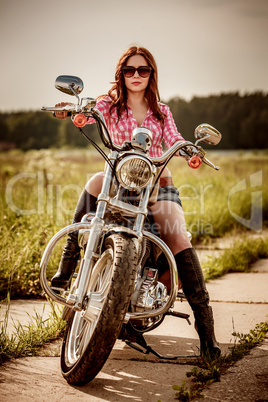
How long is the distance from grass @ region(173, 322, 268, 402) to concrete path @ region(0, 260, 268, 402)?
0.14ft

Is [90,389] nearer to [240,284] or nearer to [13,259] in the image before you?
[13,259]

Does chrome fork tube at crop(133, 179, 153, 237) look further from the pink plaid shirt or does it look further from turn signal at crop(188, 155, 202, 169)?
the pink plaid shirt

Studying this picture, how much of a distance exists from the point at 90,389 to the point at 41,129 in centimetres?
2646

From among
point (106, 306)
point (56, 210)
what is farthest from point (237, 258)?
point (106, 306)

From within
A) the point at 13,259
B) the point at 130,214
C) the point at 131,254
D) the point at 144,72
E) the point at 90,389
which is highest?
the point at 144,72

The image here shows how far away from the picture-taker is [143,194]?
2457 mm

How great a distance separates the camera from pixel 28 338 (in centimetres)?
294

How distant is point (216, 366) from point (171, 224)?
78 cm

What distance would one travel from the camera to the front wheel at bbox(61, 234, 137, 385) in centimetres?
221

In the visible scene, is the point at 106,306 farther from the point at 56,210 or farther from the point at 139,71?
the point at 56,210

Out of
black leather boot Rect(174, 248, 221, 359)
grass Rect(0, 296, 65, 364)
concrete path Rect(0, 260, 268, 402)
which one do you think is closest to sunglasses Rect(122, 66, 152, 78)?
black leather boot Rect(174, 248, 221, 359)

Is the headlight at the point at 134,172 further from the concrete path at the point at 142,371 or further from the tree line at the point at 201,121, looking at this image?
the tree line at the point at 201,121

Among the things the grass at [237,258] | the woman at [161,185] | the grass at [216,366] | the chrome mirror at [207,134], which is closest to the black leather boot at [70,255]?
the woman at [161,185]

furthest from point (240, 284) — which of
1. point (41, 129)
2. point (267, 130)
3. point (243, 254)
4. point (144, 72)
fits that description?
point (41, 129)
